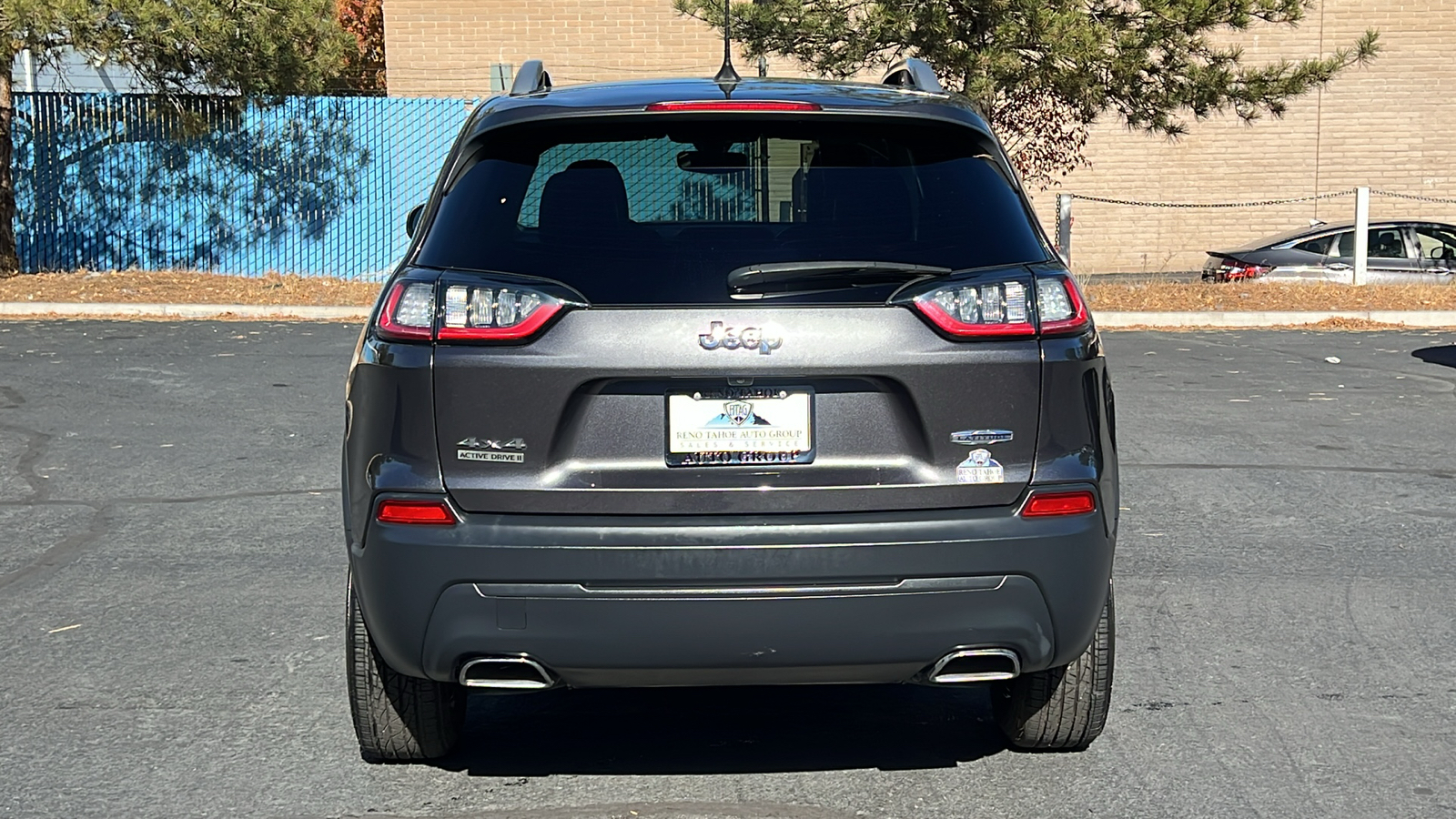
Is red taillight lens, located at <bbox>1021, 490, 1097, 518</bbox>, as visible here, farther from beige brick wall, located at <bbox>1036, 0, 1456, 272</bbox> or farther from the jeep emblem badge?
beige brick wall, located at <bbox>1036, 0, 1456, 272</bbox>

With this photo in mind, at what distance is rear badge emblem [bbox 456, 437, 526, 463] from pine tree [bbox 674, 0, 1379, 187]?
14.8 m

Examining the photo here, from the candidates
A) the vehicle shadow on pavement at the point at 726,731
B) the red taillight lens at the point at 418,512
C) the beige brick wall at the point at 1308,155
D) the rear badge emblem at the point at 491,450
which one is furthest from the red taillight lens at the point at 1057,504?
the beige brick wall at the point at 1308,155

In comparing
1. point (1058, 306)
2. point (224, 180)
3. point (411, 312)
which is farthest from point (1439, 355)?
point (224, 180)

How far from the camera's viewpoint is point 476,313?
379 cm

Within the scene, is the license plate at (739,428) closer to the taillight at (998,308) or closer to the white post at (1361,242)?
the taillight at (998,308)

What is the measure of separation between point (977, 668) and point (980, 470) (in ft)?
1.56

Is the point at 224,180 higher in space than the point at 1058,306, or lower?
higher

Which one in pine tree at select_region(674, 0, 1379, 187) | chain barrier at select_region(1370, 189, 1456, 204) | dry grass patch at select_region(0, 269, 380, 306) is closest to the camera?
pine tree at select_region(674, 0, 1379, 187)

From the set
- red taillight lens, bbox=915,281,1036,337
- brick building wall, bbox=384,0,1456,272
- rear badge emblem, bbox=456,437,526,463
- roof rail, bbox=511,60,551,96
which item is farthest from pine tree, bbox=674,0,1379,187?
rear badge emblem, bbox=456,437,526,463

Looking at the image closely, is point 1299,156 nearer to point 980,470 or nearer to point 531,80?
point 531,80

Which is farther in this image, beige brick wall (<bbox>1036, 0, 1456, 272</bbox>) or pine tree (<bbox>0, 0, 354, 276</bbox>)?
beige brick wall (<bbox>1036, 0, 1456, 272</bbox>)

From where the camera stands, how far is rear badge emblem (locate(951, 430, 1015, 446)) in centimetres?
379

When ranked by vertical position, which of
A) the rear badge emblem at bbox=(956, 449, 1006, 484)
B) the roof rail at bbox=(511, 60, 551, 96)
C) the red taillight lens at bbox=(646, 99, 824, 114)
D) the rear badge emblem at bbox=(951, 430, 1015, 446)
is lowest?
the rear badge emblem at bbox=(956, 449, 1006, 484)

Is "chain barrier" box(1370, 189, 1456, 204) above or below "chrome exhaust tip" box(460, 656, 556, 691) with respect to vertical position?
above
